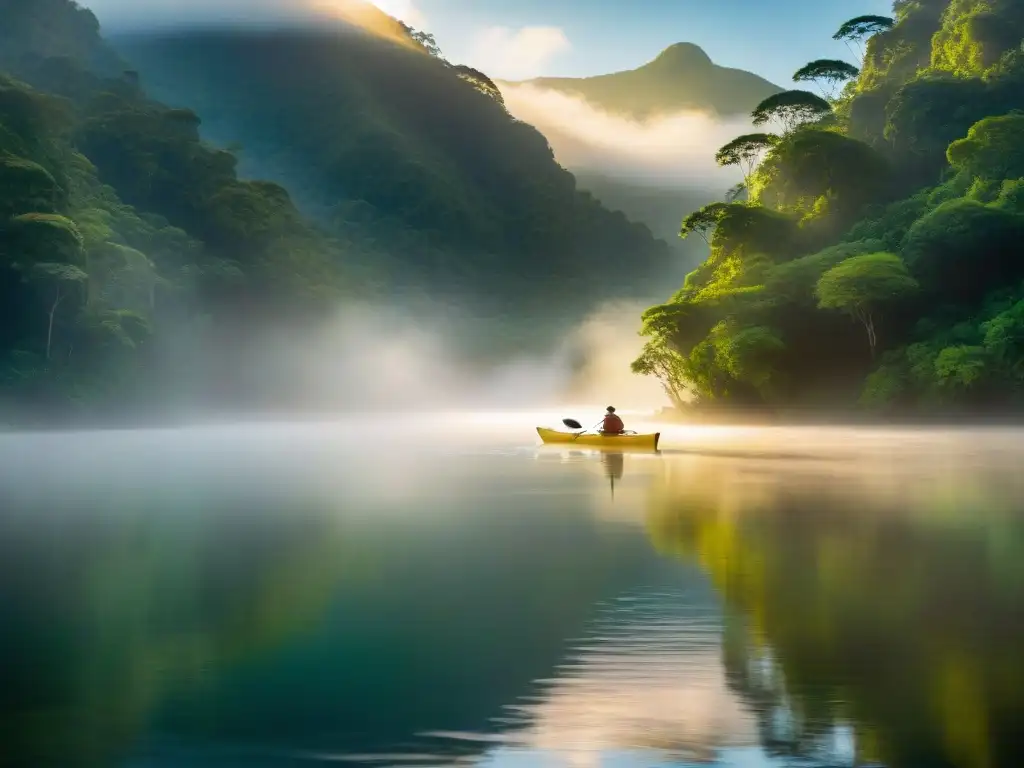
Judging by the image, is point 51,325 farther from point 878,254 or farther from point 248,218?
point 878,254

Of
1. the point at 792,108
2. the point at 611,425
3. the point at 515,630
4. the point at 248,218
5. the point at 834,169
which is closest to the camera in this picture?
the point at 515,630

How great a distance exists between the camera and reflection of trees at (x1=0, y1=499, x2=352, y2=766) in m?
7.93

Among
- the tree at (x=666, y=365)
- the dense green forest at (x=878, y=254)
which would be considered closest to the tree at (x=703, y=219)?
the dense green forest at (x=878, y=254)

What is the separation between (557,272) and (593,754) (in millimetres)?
168102

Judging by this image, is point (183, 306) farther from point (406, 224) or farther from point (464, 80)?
point (464, 80)

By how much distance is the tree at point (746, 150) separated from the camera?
8544 centimetres

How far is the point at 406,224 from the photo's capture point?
6368 inches

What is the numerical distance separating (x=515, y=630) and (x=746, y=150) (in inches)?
3115

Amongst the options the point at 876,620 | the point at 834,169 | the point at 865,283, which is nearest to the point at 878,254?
the point at 865,283

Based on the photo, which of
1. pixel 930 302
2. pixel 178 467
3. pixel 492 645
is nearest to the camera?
pixel 492 645

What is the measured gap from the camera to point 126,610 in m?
11.8

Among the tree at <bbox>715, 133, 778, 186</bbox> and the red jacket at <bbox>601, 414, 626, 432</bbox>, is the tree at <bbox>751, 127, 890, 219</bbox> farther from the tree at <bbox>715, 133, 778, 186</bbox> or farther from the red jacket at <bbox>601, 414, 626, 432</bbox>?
the red jacket at <bbox>601, 414, 626, 432</bbox>

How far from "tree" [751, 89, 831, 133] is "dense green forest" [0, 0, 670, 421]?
42753 millimetres

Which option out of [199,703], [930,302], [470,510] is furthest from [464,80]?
[199,703]
